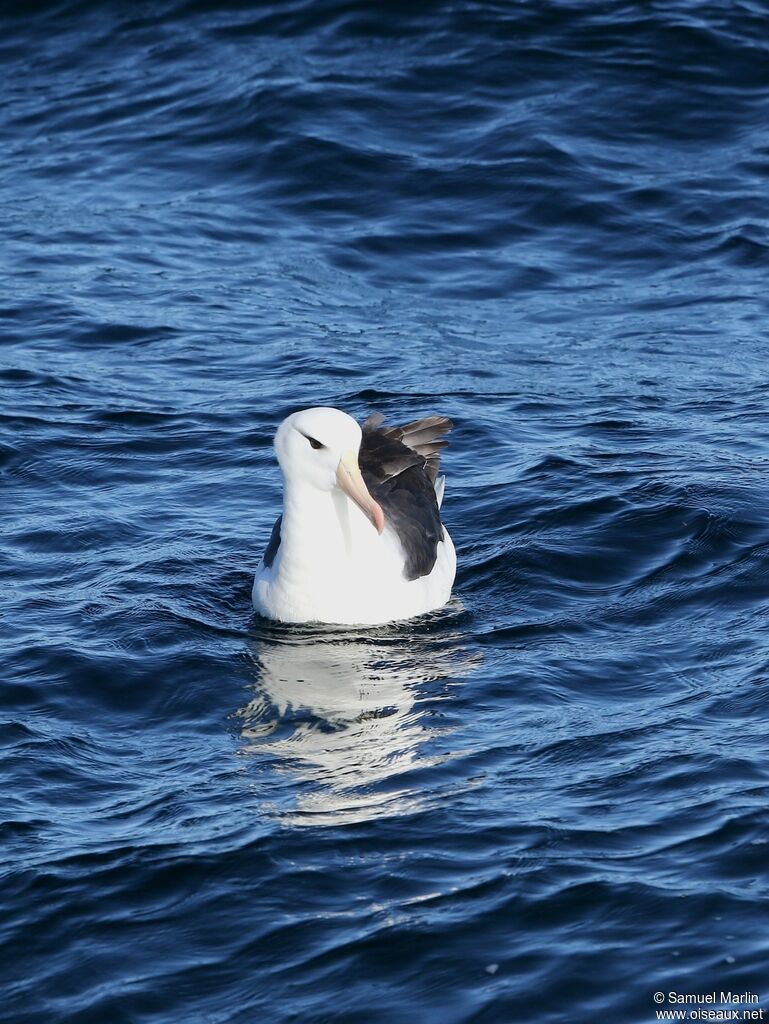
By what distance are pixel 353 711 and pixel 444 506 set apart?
3.29 m

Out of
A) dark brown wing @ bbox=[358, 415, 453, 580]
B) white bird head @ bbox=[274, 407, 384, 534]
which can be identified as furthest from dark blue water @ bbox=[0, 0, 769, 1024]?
white bird head @ bbox=[274, 407, 384, 534]

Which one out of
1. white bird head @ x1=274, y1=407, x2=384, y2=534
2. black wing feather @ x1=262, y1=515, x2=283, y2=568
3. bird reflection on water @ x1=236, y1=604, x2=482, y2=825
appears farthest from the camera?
black wing feather @ x1=262, y1=515, x2=283, y2=568

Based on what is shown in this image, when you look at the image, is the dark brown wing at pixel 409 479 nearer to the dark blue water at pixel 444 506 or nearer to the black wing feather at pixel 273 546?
the dark blue water at pixel 444 506

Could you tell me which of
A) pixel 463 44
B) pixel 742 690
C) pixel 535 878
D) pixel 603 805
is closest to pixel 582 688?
pixel 742 690

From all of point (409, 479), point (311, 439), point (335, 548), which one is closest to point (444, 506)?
point (409, 479)

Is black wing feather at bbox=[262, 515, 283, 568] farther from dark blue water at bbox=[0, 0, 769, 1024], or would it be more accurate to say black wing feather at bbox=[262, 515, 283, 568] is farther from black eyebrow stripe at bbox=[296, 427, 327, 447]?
black eyebrow stripe at bbox=[296, 427, 327, 447]

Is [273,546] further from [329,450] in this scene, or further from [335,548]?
[329,450]

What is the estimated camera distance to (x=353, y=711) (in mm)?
8758

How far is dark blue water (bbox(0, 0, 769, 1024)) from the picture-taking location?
6.77m

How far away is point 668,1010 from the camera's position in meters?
6.20

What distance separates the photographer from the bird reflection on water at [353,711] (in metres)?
7.79

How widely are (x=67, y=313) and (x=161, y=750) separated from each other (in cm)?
720

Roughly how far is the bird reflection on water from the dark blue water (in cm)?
3

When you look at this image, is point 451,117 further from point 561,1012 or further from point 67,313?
point 561,1012
